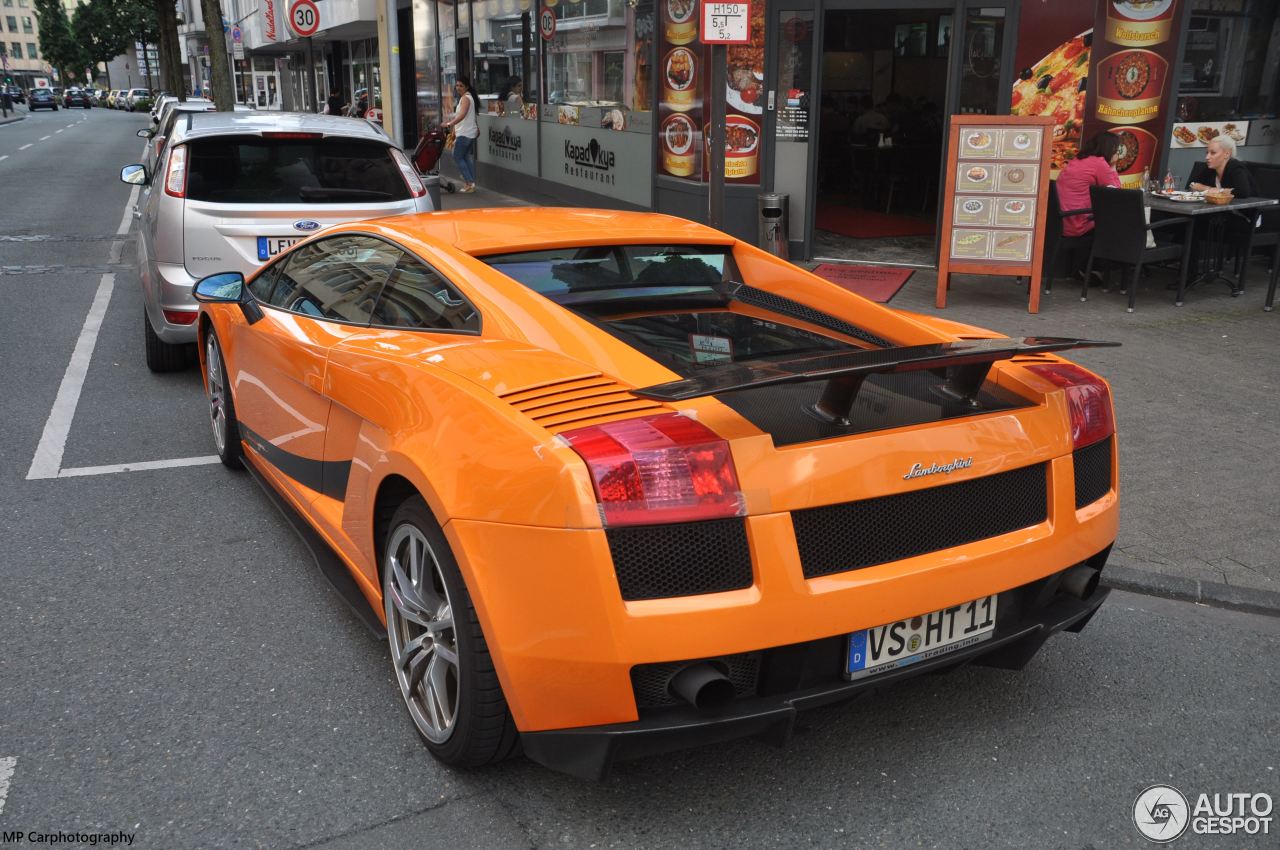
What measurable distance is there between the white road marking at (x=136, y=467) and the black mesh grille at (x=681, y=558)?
383cm

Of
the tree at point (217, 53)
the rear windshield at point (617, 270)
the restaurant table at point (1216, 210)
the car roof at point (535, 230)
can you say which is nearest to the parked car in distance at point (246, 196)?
the car roof at point (535, 230)

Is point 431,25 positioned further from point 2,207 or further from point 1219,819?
point 1219,819

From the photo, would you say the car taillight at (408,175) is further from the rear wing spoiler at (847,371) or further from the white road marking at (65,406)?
the rear wing spoiler at (847,371)

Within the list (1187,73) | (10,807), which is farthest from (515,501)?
(1187,73)

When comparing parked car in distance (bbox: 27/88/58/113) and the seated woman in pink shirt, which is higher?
parked car in distance (bbox: 27/88/58/113)

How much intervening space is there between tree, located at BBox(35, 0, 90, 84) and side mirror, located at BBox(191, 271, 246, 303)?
428 ft

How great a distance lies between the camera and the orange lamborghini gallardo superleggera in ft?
7.68

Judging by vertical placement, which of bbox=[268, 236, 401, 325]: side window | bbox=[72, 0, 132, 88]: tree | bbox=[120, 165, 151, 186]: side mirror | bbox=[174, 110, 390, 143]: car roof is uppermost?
bbox=[72, 0, 132, 88]: tree

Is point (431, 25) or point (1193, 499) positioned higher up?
point (431, 25)

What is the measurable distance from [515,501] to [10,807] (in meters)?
1.59

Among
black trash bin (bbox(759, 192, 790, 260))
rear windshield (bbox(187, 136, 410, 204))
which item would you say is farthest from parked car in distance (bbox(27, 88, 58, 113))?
rear windshield (bbox(187, 136, 410, 204))

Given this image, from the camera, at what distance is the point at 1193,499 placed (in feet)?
16.3

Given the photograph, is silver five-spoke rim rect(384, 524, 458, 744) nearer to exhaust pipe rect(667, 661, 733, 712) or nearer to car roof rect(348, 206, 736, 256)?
exhaust pipe rect(667, 661, 733, 712)

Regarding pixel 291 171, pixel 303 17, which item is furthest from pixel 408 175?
pixel 303 17
